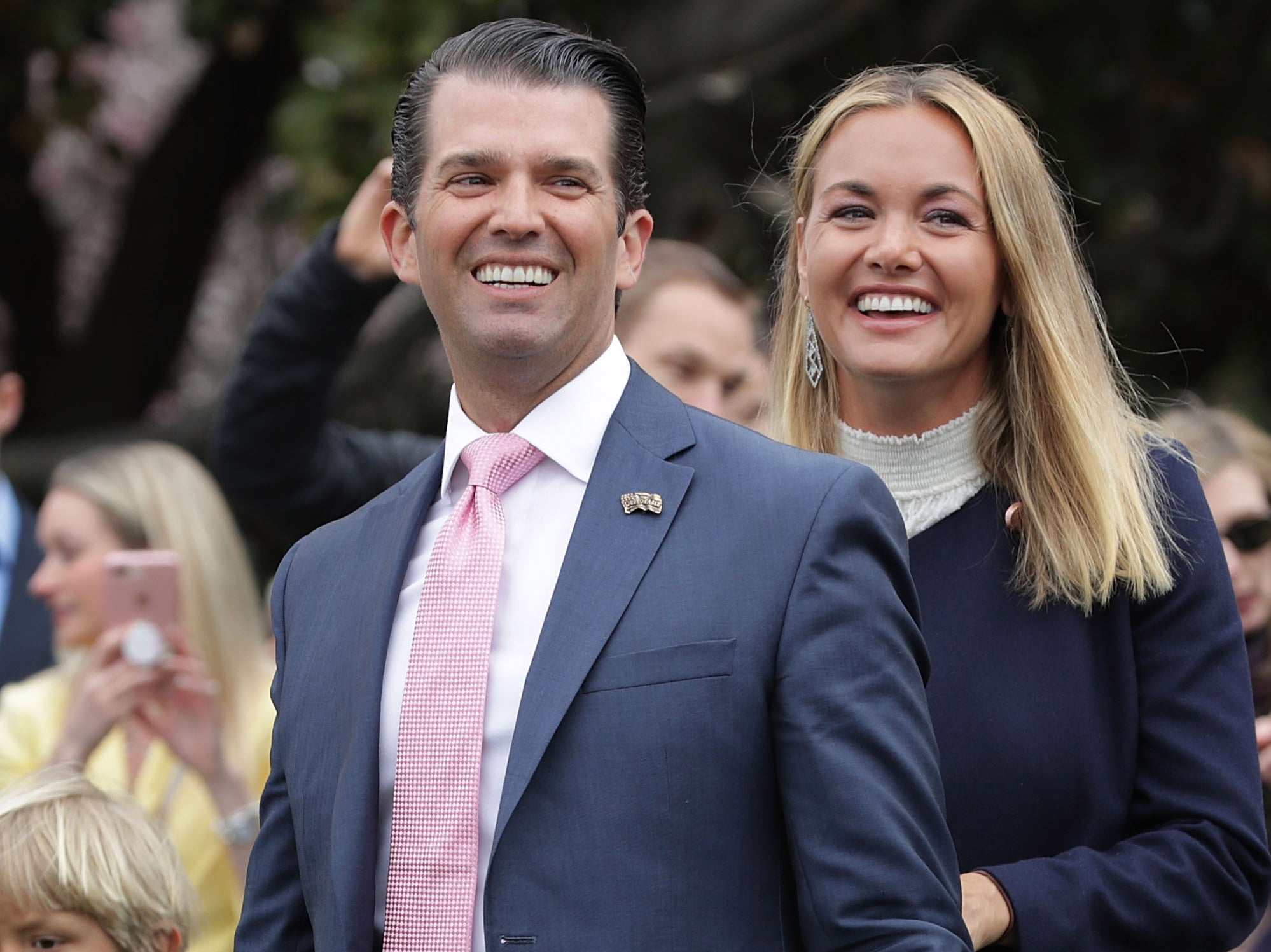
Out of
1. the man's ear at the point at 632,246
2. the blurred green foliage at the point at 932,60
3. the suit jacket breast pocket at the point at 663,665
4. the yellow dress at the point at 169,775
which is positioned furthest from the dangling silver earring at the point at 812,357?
the blurred green foliage at the point at 932,60

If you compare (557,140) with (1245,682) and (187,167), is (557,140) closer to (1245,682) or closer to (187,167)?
(1245,682)

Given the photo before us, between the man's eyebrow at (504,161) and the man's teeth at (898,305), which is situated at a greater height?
the man's eyebrow at (504,161)

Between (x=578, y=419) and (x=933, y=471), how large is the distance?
59 cm

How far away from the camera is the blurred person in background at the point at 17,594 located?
4.55 meters

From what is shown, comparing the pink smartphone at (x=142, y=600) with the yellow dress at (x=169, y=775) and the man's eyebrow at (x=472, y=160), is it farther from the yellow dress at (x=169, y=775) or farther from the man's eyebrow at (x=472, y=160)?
the man's eyebrow at (x=472, y=160)

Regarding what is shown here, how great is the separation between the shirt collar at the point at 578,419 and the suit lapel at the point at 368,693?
19 centimetres

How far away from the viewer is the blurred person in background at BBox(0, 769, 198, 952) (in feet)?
8.80

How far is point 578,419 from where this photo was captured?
211cm

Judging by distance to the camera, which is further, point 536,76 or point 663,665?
point 536,76

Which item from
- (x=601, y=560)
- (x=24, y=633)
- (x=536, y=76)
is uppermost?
(x=536, y=76)

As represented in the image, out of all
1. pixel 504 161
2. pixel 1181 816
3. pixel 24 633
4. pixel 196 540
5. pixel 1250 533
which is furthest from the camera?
pixel 24 633

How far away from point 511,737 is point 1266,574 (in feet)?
8.40

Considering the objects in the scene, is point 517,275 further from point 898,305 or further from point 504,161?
point 898,305

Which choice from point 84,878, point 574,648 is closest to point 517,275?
point 574,648
